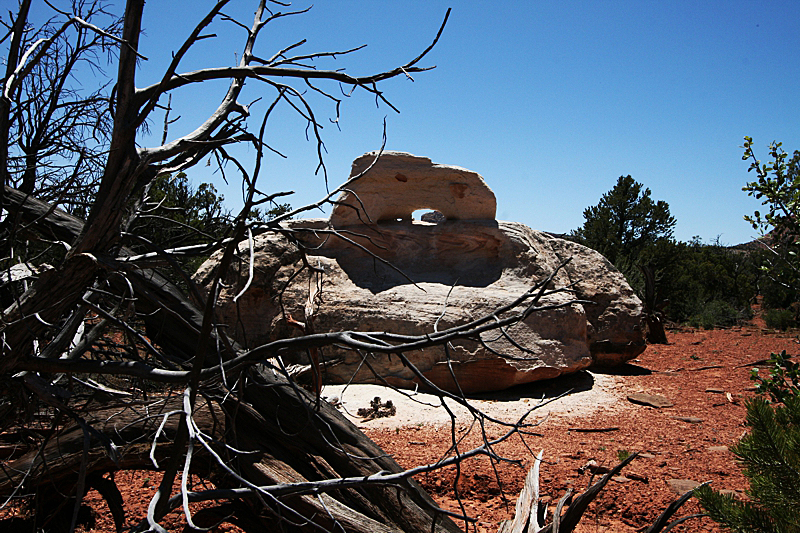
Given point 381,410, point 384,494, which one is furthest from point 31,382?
point 381,410

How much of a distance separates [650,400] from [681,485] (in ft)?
12.3

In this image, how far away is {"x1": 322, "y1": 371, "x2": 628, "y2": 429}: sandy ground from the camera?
24.6 ft

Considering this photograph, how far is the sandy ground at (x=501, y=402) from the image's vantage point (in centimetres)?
750

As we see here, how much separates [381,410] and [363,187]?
4304 millimetres

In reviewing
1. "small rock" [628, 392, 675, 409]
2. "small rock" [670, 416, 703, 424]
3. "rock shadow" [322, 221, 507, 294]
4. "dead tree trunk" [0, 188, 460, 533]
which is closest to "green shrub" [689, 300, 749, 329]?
"small rock" [628, 392, 675, 409]

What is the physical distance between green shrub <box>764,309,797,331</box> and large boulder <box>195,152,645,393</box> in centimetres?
878

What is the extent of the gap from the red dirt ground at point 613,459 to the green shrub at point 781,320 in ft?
29.1

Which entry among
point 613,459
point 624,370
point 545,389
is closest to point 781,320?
point 624,370

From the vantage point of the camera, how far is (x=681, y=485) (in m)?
4.82

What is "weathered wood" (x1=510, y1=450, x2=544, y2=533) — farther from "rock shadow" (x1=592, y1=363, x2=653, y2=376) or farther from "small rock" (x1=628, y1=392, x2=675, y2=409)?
"rock shadow" (x1=592, y1=363, x2=653, y2=376)

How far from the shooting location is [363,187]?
10.3 metres

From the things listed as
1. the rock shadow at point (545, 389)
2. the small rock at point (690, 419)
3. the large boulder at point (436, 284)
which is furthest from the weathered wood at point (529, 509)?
the rock shadow at point (545, 389)

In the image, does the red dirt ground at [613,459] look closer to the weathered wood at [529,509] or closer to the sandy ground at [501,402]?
the weathered wood at [529,509]

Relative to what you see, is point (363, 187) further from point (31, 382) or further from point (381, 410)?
point (31, 382)
